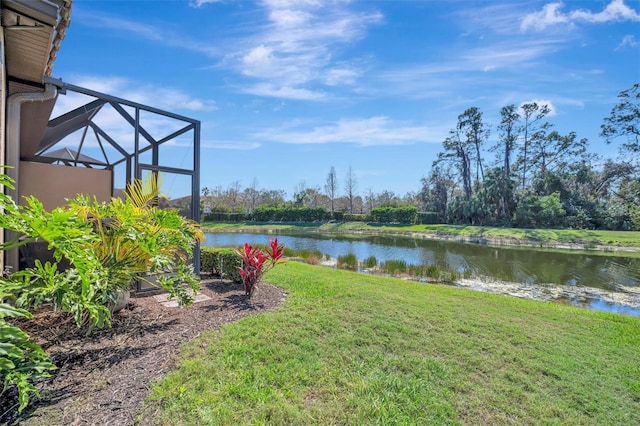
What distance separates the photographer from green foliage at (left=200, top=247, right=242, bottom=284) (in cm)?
524

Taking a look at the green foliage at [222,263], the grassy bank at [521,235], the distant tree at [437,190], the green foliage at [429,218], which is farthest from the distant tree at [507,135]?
the green foliage at [222,263]

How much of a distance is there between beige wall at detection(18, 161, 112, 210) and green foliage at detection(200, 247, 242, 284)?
198 centimetres

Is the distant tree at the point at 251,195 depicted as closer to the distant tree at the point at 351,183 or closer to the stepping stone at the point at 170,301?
the distant tree at the point at 351,183

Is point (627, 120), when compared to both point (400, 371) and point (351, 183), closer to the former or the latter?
point (351, 183)

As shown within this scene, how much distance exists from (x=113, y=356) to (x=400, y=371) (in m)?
2.52

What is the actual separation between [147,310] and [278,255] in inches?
76.0

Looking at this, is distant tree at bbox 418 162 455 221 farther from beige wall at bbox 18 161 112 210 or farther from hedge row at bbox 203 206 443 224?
beige wall at bbox 18 161 112 210

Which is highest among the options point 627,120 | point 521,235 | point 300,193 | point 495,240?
point 627,120

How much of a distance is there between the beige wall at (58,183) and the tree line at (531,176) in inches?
1083

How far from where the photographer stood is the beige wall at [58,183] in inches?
167

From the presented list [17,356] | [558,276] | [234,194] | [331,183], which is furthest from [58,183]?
[234,194]

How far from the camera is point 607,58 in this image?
876 centimetres

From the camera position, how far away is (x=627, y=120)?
2216 centimetres

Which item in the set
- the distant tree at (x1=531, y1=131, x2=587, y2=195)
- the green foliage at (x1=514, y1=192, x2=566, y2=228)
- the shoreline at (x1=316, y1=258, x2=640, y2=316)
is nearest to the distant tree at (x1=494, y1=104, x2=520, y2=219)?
the distant tree at (x1=531, y1=131, x2=587, y2=195)
